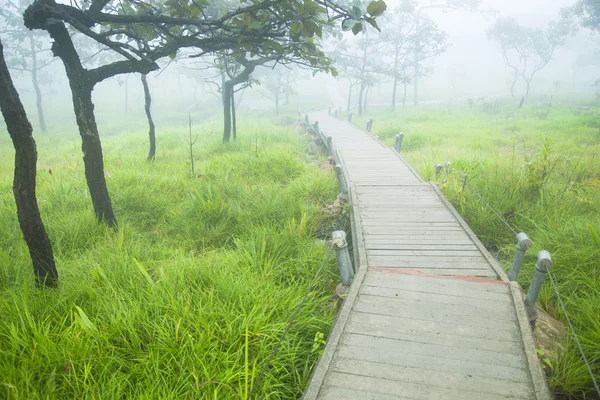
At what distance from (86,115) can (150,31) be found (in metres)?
1.36

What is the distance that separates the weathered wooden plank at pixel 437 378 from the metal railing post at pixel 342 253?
0.97 metres

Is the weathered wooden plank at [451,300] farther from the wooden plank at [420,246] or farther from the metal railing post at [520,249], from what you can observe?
the wooden plank at [420,246]

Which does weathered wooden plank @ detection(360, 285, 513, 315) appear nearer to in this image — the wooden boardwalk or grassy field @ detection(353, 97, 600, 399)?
the wooden boardwalk

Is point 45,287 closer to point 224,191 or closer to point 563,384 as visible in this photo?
point 224,191

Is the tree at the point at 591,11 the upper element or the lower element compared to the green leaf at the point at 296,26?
upper

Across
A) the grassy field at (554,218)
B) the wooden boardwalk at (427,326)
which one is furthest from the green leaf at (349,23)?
the grassy field at (554,218)

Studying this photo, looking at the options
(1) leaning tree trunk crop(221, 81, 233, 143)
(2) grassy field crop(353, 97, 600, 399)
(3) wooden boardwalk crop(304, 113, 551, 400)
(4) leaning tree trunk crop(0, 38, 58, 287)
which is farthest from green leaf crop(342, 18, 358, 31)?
(1) leaning tree trunk crop(221, 81, 233, 143)

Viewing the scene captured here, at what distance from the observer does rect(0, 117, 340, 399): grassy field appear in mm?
2150

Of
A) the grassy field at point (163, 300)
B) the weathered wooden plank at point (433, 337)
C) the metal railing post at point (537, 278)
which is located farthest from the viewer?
the metal railing post at point (537, 278)

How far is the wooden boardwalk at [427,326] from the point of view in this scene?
2.12 meters

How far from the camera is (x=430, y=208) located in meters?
5.23

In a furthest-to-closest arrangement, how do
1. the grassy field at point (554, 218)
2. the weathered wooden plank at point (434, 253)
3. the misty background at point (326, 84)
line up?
1. the misty background at point (326, 84)
2. the weathered wooden plank at point (434, 253)
3. the grassy field at point (554, 218)

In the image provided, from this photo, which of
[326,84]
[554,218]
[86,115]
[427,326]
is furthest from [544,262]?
[326,84]

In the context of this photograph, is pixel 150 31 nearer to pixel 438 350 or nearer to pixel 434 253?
pixel 434 253
